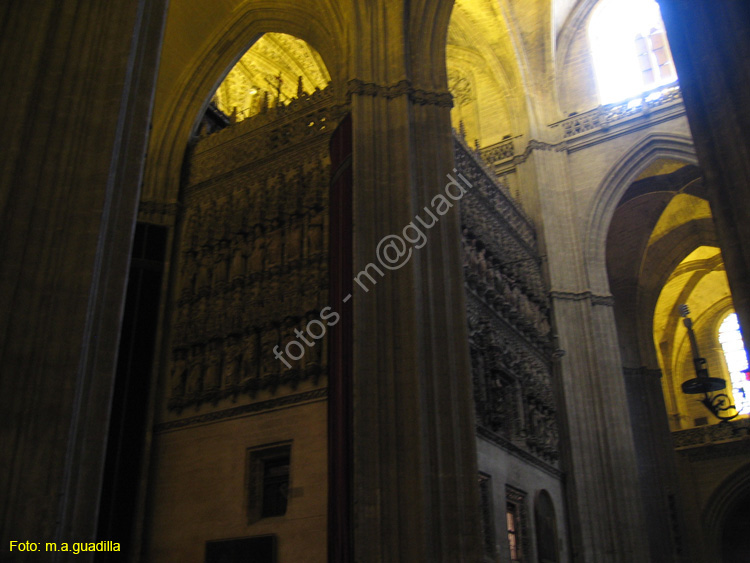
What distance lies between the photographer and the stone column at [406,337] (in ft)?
28.9

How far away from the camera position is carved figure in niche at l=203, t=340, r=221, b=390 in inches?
478

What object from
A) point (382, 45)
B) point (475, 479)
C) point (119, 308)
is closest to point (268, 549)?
point (475, 479)

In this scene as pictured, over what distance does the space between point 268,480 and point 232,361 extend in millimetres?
1988

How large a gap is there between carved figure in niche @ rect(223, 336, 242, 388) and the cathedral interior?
0.17ft

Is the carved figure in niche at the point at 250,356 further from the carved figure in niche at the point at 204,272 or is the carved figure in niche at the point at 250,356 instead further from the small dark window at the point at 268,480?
the carved figure in niche at the point at 204,272

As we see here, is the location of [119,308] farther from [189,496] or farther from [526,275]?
[526,275]

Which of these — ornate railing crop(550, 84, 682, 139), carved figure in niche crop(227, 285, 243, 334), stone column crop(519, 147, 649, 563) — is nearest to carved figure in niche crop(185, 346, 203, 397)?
carved figure in niche crop(227, 285, 243, 334)

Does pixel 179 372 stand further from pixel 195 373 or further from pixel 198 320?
pixel 198 320

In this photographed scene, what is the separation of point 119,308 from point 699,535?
2079 cm

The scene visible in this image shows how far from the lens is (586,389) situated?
1538 centimetres

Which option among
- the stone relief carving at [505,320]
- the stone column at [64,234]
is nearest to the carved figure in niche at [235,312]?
the stone relief carving at [505,320]

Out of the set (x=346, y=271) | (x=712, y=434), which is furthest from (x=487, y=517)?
(x=712, y=434)

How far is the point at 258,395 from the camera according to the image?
11.5 meters

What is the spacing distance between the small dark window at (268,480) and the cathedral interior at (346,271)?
0.13 feet
